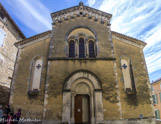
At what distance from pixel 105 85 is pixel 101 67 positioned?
153 cm

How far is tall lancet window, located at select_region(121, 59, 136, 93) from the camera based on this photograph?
10091 millimetres

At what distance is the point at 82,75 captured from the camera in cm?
959

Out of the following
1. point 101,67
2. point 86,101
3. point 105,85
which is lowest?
point 86,101

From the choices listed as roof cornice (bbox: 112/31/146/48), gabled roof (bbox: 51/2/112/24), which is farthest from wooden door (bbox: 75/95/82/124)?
gabled roof (bbox: 51/2/112/24)

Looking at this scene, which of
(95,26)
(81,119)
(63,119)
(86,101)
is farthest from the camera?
(95,26)

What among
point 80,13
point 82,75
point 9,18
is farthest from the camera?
point 9,18

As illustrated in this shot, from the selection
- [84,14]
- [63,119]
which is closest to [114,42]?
[84,14]

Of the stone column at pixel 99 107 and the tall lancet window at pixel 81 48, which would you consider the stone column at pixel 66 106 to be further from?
the tall lancet window at pixel 81 48

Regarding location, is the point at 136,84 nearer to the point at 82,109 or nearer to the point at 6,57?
the point at 82,109

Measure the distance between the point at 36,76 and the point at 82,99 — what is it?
4.58m

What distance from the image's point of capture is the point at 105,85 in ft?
30.9

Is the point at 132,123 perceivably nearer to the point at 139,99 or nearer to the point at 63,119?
the point at 139,99

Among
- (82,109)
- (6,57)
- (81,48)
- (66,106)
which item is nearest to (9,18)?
(6,57)

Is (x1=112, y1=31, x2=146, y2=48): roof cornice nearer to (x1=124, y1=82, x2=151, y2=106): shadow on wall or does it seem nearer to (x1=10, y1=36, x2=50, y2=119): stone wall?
(x1=124, y1=82, x2=151, y2=106): shadow on wall
